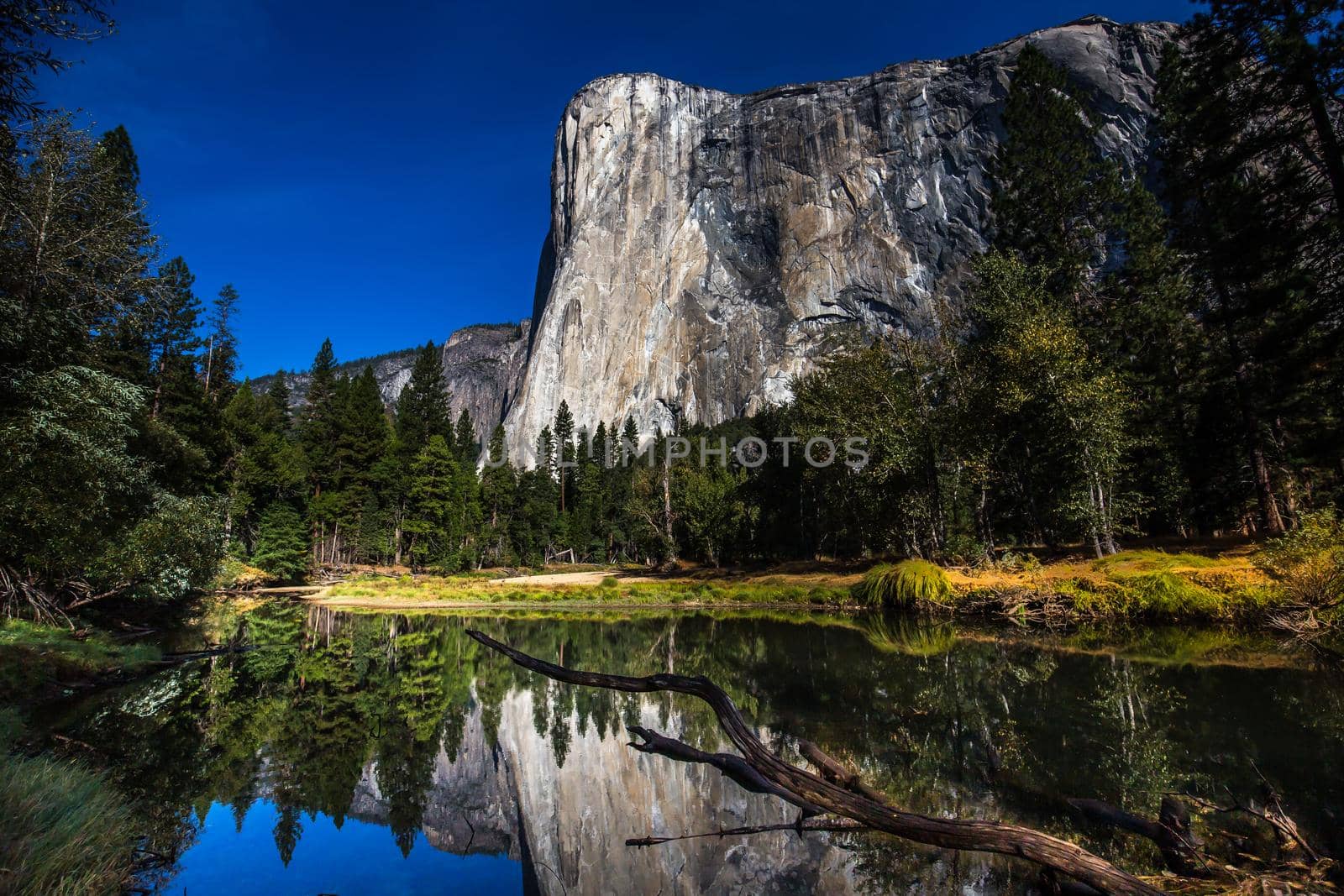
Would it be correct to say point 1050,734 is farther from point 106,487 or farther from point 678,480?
point 678,480

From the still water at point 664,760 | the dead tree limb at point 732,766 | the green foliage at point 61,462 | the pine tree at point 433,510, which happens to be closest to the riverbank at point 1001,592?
the still water at point 664,760

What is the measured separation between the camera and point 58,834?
11.6 ft

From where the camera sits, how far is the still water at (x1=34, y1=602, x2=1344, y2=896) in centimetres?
440

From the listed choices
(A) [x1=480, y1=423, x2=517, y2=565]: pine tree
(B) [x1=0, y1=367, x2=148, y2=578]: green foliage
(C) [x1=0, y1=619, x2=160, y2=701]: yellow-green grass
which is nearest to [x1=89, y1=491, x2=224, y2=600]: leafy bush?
(B) [x1=0, y1=367, x2=148, y2=578]: green foliage

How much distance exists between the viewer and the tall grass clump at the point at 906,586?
724 inches

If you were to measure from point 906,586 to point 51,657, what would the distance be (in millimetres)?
19670

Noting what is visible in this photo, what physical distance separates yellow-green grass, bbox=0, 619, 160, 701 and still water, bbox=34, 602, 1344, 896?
3.39 ft

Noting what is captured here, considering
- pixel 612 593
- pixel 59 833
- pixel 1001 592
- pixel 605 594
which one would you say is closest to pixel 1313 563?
pixel 1001 592

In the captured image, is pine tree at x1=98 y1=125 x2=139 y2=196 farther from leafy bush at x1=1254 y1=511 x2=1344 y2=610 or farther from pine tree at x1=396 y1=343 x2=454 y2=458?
leafy bush at x1=1254 y1=511 x2=1344 y2=610

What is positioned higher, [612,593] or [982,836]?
[982,836]

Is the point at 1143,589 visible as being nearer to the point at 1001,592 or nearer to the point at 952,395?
the point at 1001,592

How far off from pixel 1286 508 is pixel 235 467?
165 feet

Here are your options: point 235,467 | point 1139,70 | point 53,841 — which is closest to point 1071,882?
point 53,841

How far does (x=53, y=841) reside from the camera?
350cm
